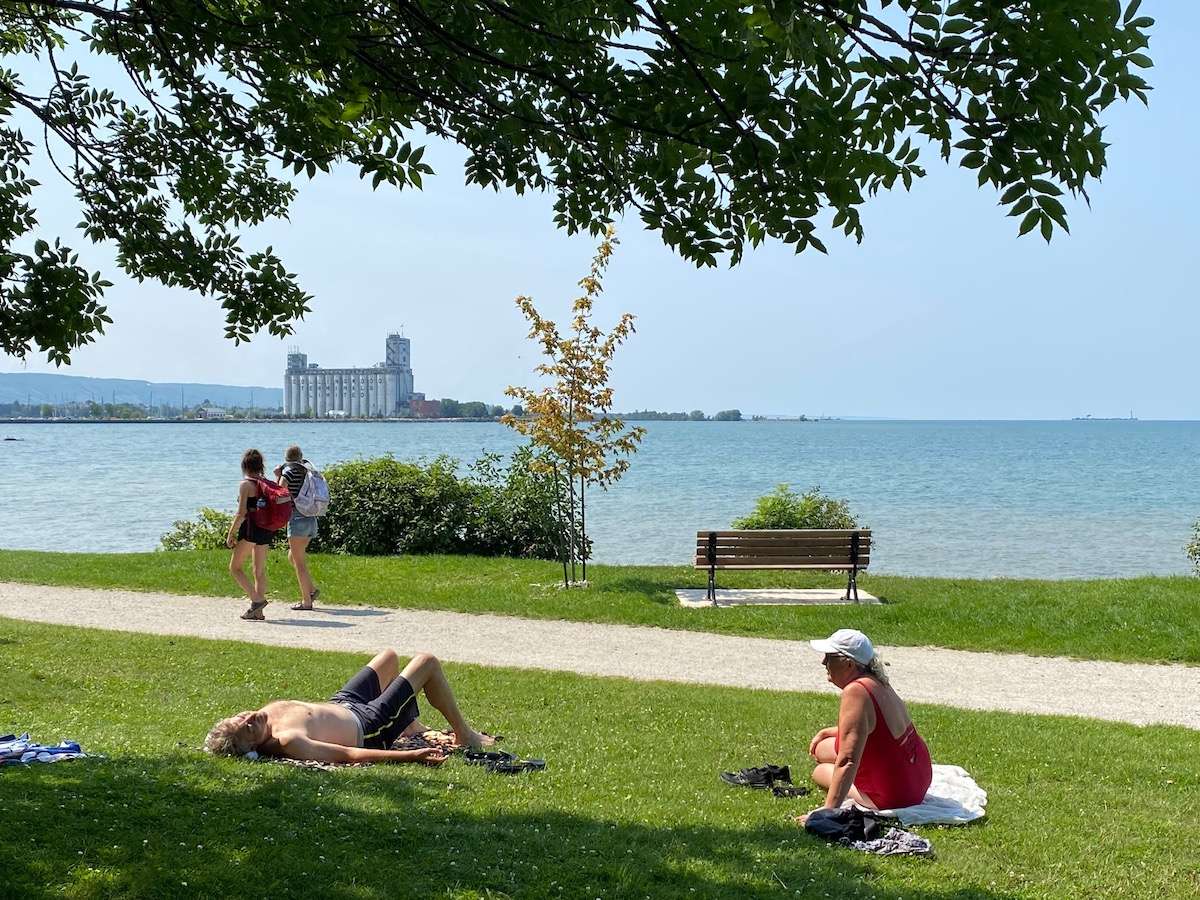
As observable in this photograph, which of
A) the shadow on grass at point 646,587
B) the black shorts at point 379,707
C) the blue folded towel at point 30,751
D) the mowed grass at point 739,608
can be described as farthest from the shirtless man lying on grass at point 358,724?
the shadow on grass at point 646,587

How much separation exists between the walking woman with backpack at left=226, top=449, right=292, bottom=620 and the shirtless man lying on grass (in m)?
6.81

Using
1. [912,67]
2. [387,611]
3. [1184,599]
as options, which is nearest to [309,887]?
[912,67]

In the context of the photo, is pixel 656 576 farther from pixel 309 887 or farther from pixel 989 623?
pixel 309 887

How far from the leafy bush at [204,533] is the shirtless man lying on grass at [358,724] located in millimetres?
14461

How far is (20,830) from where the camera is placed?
5207 mm

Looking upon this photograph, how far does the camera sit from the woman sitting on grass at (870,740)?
643cm

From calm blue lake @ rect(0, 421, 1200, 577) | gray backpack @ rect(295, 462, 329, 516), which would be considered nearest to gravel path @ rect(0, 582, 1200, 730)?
gray backpack @ rect(295, 462, 329, 516)

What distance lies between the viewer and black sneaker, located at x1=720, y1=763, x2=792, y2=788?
710 centimetres

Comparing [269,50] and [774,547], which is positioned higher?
[269,50]

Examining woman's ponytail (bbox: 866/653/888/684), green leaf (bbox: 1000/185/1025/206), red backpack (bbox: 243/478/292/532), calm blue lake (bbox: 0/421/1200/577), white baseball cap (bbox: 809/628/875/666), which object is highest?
green leaf (bbox: 1000/185/1025/206)

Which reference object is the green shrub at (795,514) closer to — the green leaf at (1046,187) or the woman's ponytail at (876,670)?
the woman's ponytail at (876,670)

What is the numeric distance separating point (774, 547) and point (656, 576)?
8.98ft

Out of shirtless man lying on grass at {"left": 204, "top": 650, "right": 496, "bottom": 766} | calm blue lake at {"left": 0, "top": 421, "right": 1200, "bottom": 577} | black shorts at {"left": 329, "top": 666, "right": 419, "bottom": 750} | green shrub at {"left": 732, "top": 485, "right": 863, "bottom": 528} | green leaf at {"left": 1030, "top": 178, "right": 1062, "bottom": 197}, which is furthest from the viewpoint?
calm blue lake at {"left": 0, "top": 421, "right": 1200, "bottom": 577}

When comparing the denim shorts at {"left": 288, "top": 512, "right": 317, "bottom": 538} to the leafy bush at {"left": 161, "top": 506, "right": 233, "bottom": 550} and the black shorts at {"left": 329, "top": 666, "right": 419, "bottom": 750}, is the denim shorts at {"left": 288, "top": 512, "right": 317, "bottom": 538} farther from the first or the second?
the black shorts at {"left": 329, "top": 666, "right": 419, "bottom": 750}
